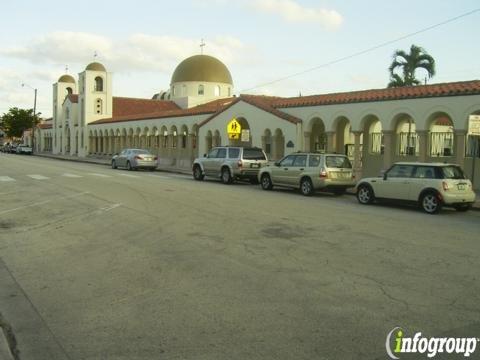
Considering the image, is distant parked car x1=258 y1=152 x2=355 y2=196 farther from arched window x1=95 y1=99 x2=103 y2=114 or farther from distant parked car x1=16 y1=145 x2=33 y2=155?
distant parked car x1=16 y1=145 x2=33 y2=155

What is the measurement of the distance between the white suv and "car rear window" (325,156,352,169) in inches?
130

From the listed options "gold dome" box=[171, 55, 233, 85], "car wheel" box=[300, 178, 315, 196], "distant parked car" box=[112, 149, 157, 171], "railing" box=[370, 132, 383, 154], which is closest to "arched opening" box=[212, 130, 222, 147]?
"distant parked car" box=[112, 149, 157, 171]

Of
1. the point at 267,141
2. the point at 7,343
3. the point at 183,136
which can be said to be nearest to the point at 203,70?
the point at 183,136

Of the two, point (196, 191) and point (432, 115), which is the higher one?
point (432, 115)

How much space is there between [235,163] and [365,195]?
343 inches

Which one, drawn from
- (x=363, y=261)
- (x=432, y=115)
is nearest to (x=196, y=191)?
(x=432, y=115)

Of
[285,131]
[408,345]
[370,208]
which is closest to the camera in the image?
[408,345]

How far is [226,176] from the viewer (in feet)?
81.8

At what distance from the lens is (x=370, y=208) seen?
15.6 m

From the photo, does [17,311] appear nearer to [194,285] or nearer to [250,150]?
[194,285]

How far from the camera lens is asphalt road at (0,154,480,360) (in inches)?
190

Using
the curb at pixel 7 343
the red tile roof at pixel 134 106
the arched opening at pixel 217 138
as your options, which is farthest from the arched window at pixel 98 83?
the curb at pixel 7 343

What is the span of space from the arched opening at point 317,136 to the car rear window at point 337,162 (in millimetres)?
9007

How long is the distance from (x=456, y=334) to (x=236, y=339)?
1.96 m
